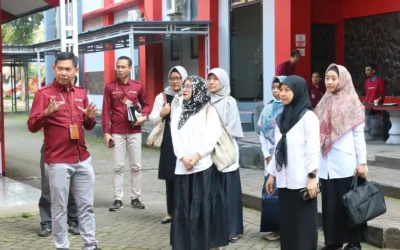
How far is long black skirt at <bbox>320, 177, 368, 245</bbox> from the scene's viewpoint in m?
5.78

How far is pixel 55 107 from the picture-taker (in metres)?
5.25

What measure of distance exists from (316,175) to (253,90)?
445 inches

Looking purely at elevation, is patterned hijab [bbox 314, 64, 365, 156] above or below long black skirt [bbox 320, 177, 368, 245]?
above

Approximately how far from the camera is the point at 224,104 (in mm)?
6527

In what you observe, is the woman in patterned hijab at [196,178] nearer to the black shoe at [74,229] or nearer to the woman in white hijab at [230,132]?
the woman in white hijab at [230,132]

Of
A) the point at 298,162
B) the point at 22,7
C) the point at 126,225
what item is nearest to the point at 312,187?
the point at 298,162

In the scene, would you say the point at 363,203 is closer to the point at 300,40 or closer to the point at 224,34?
the point at 300,40

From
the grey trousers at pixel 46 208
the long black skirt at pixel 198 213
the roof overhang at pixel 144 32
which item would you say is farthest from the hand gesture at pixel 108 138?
the roof overhang at pixel 144 32

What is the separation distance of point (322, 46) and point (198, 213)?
986 centimetres

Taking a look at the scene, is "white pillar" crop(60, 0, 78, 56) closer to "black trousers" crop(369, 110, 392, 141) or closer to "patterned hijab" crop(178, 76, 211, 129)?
"patterned hijab" crop(178, 76, 211, 129)

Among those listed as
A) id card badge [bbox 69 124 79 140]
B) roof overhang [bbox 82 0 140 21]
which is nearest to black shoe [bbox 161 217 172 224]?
id card badge [bbox 69 124 79 140]

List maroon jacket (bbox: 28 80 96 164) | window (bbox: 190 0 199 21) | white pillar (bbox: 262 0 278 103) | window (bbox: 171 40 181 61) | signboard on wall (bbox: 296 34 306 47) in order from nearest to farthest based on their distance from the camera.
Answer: maroon jacket (bbox: 28 80 96 164) → signboard on wall (bbox: 296 34 306 47) → white pillar (bbox: 262 0 278 103) → window (bbox: 190 0 199 21) → window (bbox: 171 40 181 61)

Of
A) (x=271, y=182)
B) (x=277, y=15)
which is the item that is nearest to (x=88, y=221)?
(x=271, y=182)

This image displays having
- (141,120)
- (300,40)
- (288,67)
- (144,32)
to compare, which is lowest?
(141,120)
